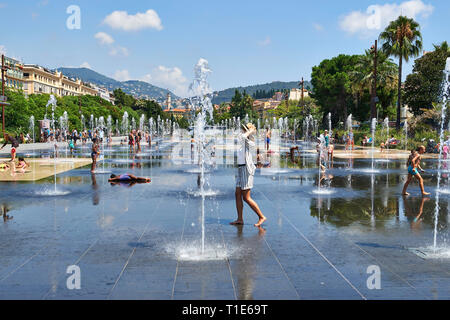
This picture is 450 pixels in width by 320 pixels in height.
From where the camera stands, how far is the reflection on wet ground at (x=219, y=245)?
4.39 metres

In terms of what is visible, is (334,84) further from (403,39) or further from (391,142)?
(391,142)

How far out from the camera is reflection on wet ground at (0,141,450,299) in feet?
14.4

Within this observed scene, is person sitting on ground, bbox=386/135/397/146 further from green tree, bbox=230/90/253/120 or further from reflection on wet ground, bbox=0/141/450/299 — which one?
green tree, bbox=230/90/253/120

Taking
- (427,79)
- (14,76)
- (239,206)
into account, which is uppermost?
(14,76)

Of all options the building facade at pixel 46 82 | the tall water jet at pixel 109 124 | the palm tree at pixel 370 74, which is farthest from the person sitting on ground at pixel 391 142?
the building facade at pixel 46 82

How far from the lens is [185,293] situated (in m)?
4.23

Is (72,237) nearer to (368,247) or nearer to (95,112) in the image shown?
(368,247)

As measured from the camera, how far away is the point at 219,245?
236 inches

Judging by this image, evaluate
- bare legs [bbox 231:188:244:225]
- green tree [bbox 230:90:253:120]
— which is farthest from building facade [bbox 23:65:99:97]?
bare legs [bbox 231:188:244:225]

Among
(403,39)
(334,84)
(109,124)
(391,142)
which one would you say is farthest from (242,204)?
(109,124)

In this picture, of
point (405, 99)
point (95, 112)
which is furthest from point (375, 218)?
point (95, 112)

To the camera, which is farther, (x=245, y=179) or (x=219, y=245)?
(x=245, y=179)

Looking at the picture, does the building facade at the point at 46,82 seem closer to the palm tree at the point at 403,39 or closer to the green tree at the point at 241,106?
the green tree at the point at 241,106
